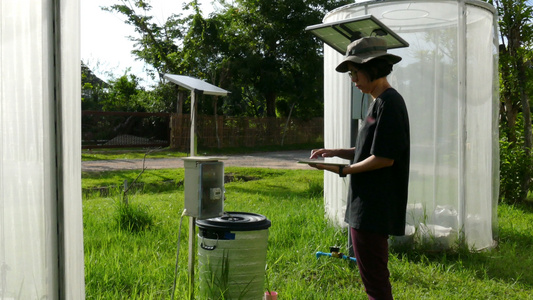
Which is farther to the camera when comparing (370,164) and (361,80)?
(361,80)

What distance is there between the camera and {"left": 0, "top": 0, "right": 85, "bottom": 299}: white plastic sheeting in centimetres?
206

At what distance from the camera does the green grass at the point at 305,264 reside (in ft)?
13.2

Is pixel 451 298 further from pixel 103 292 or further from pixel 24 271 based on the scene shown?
pixel 24 271

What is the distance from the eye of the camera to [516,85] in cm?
864

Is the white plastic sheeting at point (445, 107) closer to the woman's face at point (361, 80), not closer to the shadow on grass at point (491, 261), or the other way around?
the shadow on grass at point (491, 261)

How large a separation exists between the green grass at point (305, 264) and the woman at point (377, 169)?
1.15m

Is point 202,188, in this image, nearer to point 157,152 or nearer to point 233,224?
point 233,224

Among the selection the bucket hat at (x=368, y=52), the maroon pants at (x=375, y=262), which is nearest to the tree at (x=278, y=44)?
the bucket hat at (x=368, y=52)

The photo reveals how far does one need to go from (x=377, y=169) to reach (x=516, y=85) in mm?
6840

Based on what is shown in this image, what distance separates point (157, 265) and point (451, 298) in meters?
2.37

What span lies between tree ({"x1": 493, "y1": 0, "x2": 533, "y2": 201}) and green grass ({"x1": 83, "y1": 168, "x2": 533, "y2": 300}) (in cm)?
105

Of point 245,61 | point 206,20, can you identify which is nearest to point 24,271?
point 206,20

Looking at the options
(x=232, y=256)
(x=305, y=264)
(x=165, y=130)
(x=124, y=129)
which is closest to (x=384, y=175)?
(x=232, y=256)

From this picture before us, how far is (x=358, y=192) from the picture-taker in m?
2.92
